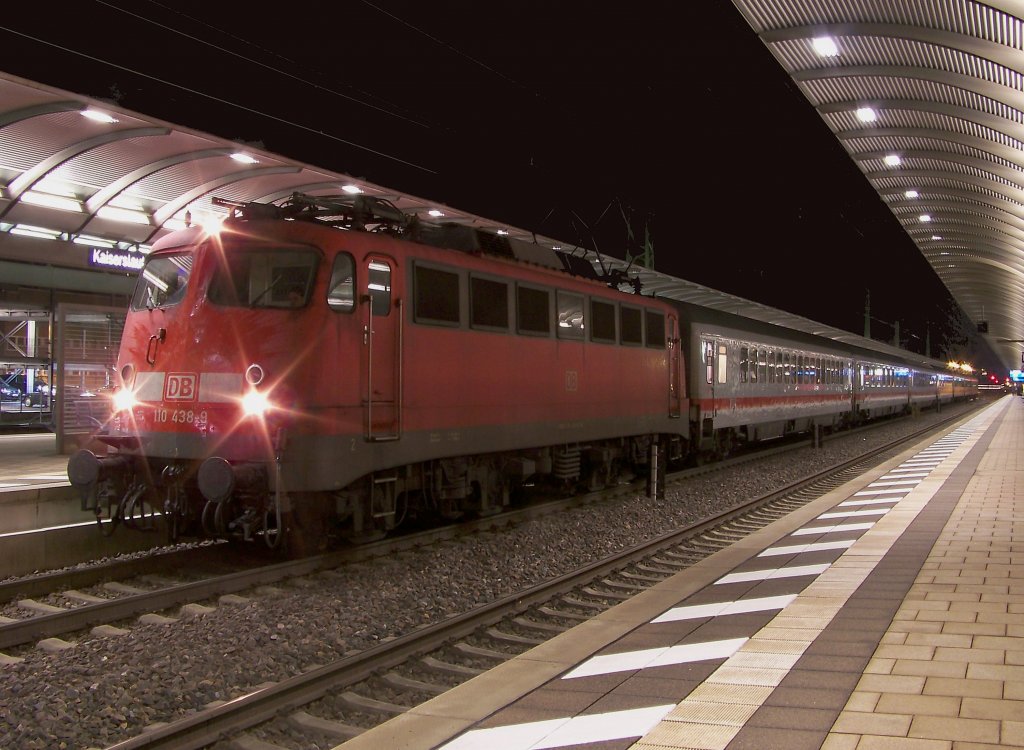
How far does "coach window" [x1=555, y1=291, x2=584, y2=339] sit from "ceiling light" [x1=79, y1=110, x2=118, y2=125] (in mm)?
7722

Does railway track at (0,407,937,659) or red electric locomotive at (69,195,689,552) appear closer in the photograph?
railway track at (0,407,937,659)

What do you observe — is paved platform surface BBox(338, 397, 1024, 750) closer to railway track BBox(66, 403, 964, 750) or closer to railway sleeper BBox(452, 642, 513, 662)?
railway sleeper BBox(452, 642, 513, 662)

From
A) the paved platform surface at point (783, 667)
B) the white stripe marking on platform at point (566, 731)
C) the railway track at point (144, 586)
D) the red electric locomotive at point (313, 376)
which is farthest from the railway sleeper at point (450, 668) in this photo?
the red electric locomotive at point (313, 376)

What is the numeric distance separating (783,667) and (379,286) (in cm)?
608

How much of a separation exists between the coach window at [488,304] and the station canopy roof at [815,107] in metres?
1.60

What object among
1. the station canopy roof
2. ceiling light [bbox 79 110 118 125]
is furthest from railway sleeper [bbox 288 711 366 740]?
ceiling light [bbox 79 110 118 125]

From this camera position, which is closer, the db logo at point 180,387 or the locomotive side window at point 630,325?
the db logo at point 180,387

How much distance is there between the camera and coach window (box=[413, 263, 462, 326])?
1064 cm

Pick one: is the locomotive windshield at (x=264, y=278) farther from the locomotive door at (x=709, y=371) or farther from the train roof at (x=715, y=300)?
the locomotive door at (x=709, y=371)

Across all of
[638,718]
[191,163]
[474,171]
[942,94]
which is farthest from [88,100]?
[942,94]

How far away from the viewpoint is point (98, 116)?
14.5 meters

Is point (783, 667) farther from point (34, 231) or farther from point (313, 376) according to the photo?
point (34, 231)

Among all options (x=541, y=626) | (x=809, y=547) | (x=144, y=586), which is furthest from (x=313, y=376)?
(x=809, y=547)

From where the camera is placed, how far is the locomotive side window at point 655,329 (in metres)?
17.0
